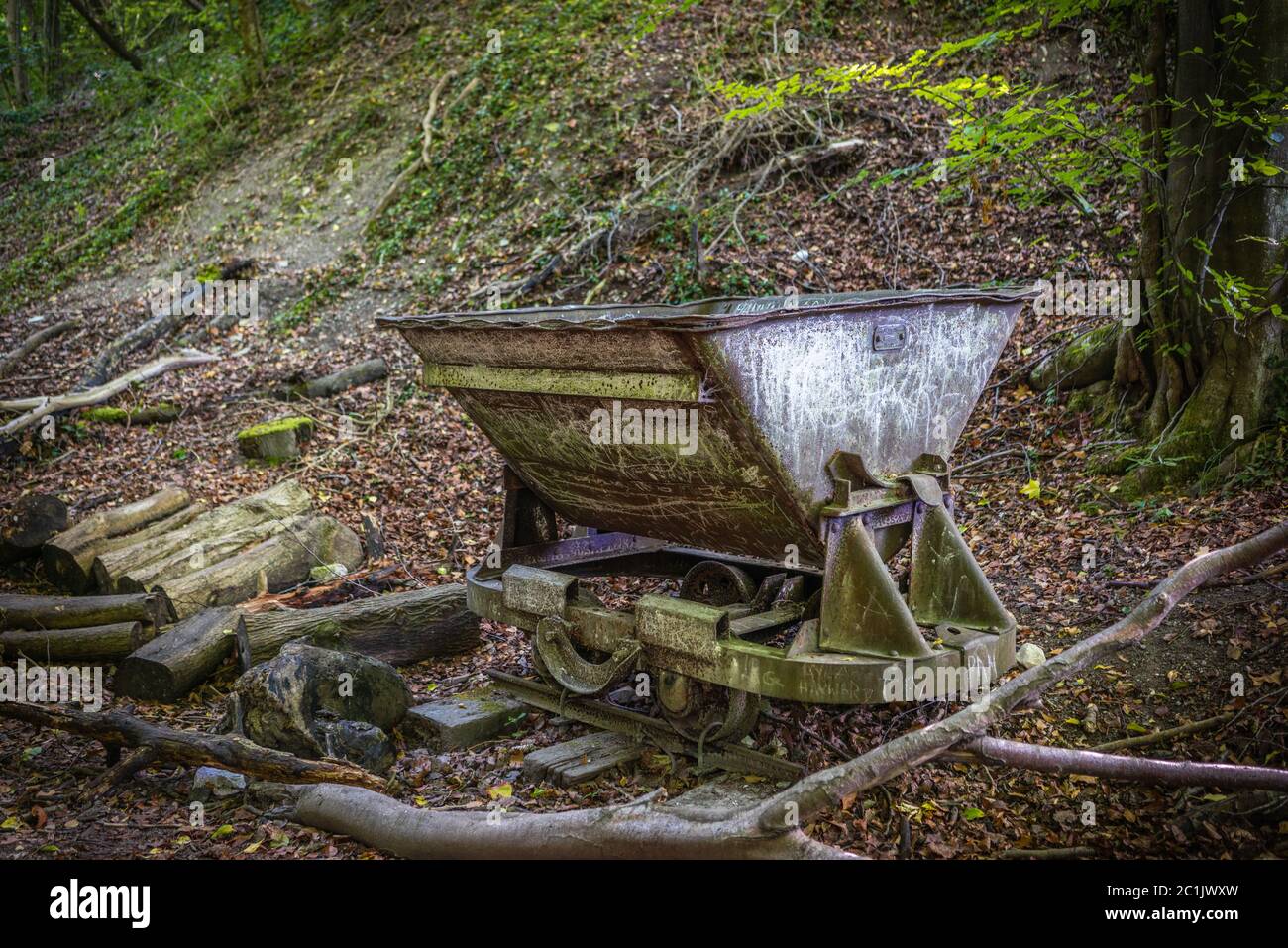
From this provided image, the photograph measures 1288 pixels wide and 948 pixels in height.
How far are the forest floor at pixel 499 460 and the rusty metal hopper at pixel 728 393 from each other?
128cm

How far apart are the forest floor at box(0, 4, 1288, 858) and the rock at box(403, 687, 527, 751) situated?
12 cm

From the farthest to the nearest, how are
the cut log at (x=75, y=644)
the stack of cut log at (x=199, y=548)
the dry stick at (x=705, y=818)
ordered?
the stack of cut log at (x=199, y=548) → the cut log at (x=75, y=644) → the dry stick at (x=705, y=818)

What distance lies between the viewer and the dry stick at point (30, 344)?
12.2m

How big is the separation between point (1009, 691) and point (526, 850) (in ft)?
5.98

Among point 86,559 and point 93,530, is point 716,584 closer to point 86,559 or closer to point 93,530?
point 86,559

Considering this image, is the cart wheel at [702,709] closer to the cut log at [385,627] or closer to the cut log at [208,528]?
the cut log at [385,627]

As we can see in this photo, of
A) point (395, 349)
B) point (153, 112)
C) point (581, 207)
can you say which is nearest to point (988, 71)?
point (581, 207)

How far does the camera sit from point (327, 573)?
7438 mm

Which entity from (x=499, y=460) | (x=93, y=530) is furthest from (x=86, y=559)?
(x=499, y=460)

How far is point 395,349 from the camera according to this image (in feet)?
37.7

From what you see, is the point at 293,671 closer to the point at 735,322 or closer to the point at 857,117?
A: the point at 735,322

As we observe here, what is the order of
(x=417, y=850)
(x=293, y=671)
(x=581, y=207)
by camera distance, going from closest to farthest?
(x=417, y=850) < (x=293, y=671) < (x=581, y=207)

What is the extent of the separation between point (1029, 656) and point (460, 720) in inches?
121

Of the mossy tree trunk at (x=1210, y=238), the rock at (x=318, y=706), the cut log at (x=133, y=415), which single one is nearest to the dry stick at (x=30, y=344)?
the cut log at (x=133, y=415)
